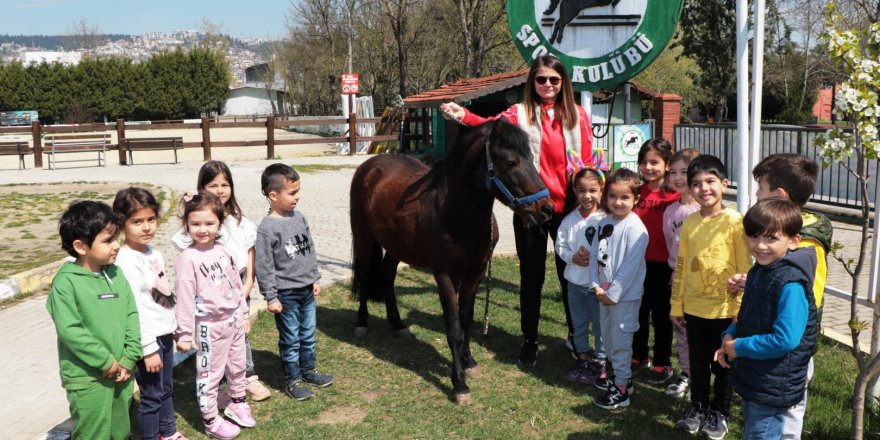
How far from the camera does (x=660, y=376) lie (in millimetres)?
4484

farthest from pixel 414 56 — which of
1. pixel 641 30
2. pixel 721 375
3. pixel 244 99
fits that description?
pixel 244 99

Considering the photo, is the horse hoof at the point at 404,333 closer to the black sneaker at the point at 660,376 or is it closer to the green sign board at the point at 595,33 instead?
the black sneaker at the point at 660,376

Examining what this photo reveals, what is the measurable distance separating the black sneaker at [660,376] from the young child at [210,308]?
103 inches

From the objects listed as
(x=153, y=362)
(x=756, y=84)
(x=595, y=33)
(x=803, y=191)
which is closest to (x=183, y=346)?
(x=153, y=362)

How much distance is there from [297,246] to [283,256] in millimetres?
116

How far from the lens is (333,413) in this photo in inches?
165

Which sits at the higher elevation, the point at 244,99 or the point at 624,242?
the point at 244,99

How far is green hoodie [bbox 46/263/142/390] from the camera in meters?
2.93

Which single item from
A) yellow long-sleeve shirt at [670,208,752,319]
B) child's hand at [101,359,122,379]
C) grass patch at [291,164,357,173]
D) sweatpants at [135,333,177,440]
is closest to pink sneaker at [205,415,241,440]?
sweatpants at [135,333,177,440]

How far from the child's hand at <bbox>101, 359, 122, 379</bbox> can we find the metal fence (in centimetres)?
959

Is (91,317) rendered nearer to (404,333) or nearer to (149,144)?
(404,333)

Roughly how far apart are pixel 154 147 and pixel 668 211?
21.1 m

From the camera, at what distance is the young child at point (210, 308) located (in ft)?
12.0

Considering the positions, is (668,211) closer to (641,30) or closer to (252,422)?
(641,30)
